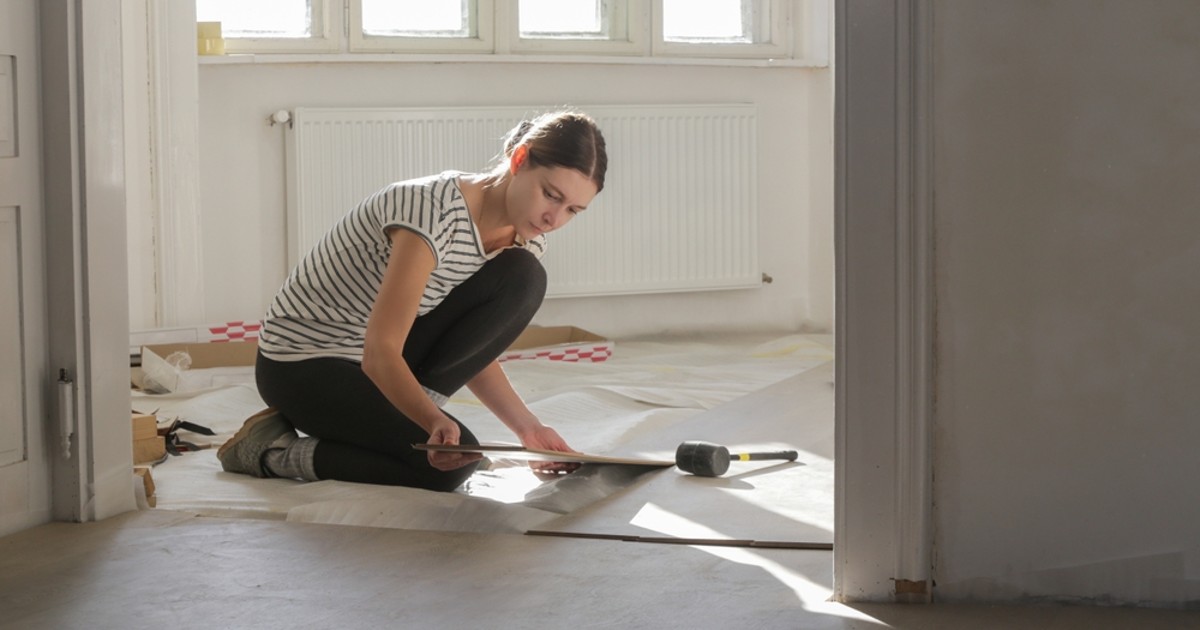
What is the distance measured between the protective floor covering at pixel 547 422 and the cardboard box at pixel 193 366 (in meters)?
0.10

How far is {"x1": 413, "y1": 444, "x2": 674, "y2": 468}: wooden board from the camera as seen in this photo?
6.82 ft

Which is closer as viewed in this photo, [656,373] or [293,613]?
[293,613]

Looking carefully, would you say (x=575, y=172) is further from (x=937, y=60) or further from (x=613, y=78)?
(x=613, y=78)

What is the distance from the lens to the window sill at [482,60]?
4.23 meters

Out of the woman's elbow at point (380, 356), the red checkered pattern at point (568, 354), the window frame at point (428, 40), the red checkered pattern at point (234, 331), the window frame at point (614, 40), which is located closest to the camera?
the woman's elbow at point (380, 356)

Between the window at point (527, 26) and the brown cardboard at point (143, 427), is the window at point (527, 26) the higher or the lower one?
the higher one

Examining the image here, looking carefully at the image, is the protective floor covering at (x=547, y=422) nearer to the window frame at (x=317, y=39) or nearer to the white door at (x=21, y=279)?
the white door at (x=21, y=279)

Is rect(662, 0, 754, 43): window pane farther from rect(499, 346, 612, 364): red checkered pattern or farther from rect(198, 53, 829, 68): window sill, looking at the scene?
rect(499, 346, 612, 364): red checkered pattern

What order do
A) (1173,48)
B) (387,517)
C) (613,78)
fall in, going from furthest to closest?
1. (613,78)
2. (387,517)
3. (1173,48)

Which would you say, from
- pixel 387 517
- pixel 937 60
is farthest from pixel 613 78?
pixel 937 60

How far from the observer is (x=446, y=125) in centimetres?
449

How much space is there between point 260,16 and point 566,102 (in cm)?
108

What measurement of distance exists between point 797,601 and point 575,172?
888mm

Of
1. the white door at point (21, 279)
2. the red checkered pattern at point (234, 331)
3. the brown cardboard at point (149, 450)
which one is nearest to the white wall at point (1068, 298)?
the white door at point (21, 279)
